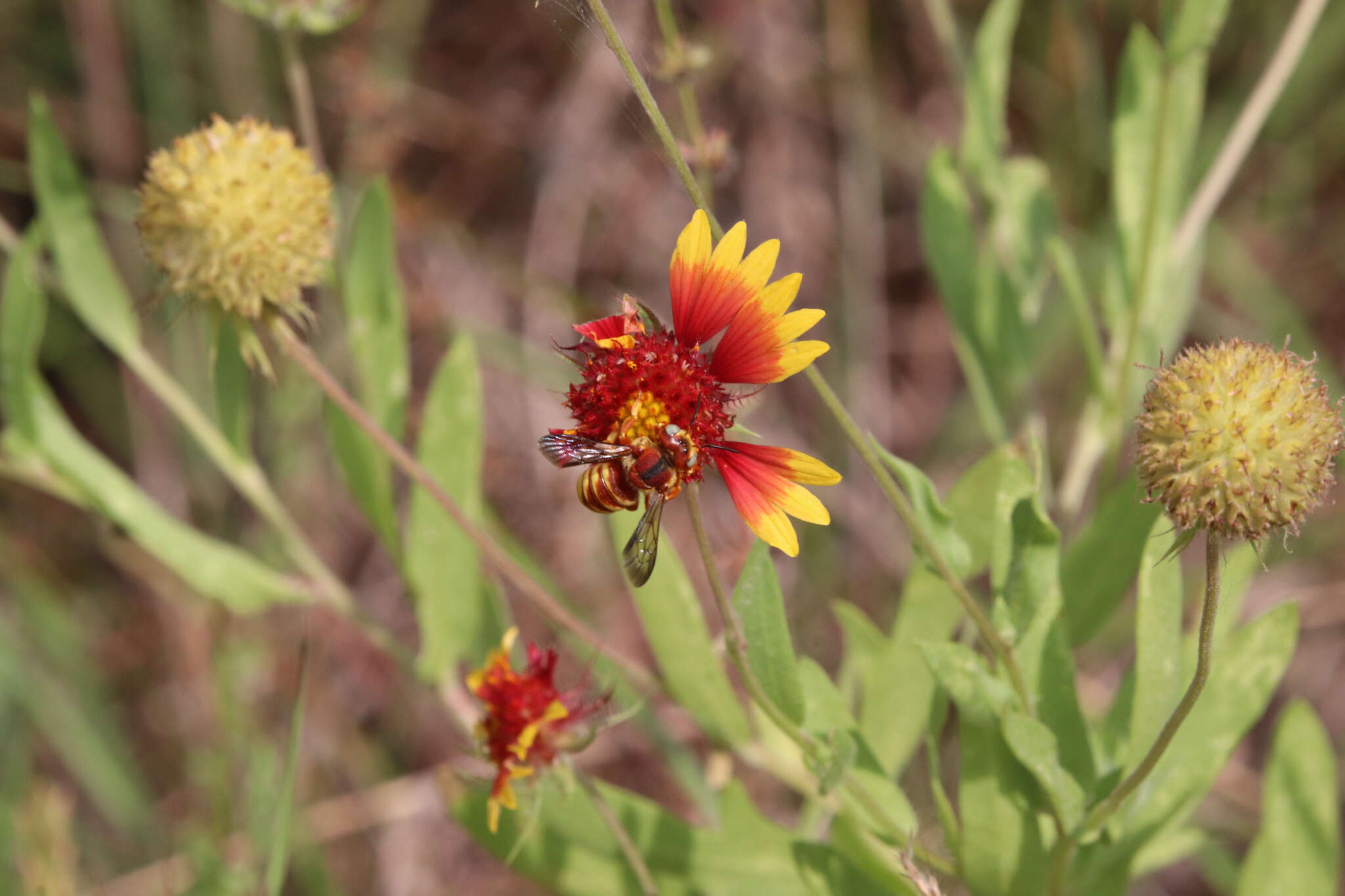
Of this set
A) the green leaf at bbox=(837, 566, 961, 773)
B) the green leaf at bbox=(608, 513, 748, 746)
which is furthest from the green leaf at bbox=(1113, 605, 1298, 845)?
the green leaf at bbox=(608, 513, 748, 746)

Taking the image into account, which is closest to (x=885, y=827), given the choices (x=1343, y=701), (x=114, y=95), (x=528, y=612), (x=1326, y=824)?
(x=1326, y=824)

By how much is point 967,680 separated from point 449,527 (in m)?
1.22

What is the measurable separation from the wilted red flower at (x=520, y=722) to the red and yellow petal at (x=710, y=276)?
722 mm

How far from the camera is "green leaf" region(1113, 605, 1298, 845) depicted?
184cm

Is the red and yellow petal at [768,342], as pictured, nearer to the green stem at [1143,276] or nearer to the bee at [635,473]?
the bee at [635,473]

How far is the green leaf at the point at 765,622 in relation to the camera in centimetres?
162

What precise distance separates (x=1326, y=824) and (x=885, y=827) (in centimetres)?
101

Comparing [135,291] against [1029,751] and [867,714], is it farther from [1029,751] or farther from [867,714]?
[1029,751]

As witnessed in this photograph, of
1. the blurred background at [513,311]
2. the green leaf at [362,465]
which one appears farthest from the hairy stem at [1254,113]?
the green leaf at [362,465]

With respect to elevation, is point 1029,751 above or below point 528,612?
below

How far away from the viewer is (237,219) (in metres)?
1.99

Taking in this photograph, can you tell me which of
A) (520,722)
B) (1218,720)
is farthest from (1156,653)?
(520,722)

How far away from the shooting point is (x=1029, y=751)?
1.63m

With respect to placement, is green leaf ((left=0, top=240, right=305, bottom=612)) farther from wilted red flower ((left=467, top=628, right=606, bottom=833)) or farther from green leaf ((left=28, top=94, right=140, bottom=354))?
wilted red flower ((left=467, top=628, right=606, bottom=833))
